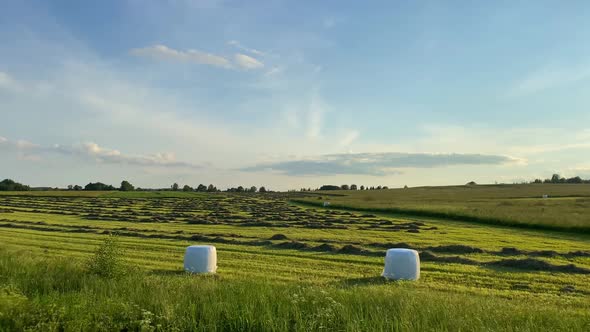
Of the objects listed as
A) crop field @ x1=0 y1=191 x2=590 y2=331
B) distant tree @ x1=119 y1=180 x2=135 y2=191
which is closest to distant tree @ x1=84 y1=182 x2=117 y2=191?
distant tree @ x1=119 y1=180 x2=135 y2=191

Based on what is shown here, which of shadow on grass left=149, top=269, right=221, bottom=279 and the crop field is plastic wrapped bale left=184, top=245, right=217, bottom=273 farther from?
the crop field

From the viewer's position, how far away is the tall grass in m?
8.19

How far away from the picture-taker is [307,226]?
39875 millimetres

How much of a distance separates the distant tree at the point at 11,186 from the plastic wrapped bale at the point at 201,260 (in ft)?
503

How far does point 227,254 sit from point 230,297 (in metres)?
11.1

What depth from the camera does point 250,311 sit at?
8781mm

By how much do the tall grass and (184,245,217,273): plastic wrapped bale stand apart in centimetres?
484

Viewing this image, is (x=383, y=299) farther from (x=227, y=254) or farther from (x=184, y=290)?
(x=227, y=254)

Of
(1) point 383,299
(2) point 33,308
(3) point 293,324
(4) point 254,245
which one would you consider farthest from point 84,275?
(4) point 254,245

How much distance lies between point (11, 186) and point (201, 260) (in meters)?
154

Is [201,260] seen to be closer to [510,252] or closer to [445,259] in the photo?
[445,259]

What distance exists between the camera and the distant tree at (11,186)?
142 meters

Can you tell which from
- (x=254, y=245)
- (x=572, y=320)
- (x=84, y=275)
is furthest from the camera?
(x=254, y=245)

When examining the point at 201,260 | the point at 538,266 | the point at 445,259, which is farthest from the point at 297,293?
the point at 538,266
